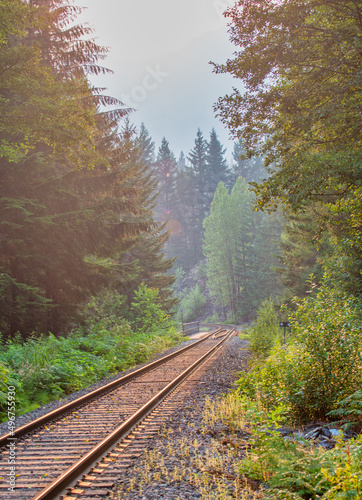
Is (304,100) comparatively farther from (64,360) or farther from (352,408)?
(64,360)

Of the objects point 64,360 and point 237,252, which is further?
point 237,252

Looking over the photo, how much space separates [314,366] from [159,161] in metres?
74.0

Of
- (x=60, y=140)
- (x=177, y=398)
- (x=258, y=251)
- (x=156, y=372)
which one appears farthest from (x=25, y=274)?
(x=258, y=251)

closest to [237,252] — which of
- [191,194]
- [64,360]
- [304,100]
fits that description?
[191,194]

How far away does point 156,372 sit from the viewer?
1125 cm

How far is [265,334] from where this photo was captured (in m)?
15.8

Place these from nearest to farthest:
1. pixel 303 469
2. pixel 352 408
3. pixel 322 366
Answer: pixel 303 469
pixel 352 408
pixel 322 366

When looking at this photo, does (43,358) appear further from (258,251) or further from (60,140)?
(258,251)

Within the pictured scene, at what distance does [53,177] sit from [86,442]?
10678mm

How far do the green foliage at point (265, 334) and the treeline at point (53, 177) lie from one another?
6648mm

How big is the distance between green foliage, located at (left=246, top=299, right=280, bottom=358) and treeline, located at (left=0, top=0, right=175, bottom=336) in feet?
21.8

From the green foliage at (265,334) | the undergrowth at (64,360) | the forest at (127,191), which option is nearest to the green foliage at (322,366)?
the forest at (127,191)

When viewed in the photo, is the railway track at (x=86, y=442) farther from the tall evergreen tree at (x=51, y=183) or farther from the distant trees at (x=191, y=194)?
the distant trees at (x=191, y=194)

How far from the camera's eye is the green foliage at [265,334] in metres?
14.1
